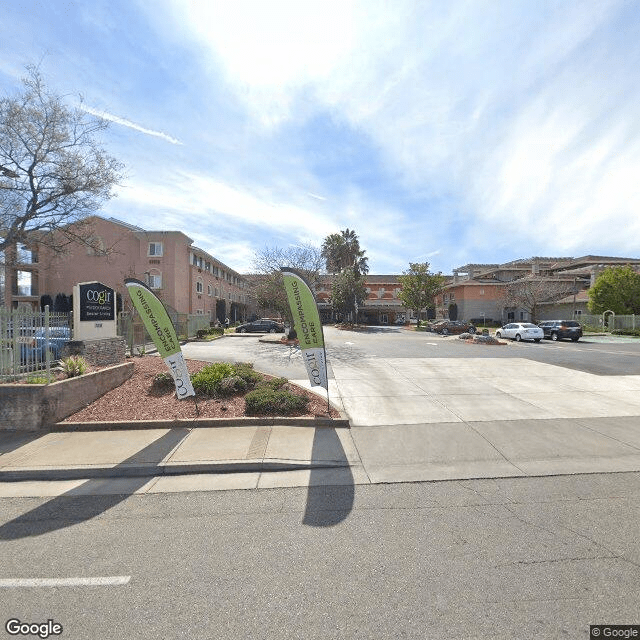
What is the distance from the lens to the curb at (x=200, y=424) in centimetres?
648

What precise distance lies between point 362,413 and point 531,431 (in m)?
3.26

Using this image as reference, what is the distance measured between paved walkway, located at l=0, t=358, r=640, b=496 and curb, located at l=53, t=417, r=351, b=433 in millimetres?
100

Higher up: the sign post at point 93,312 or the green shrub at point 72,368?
the sign post at point 93,312

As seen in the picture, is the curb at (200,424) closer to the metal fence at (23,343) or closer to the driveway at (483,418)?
the driveway at (483,418)

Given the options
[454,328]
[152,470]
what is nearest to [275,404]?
[152,470]

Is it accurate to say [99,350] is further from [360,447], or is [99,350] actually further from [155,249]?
[155,249]

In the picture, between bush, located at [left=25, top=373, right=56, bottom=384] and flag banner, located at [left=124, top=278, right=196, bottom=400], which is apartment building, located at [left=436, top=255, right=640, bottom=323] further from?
bush, located at [left=25, top=373, right=56, bottom=384]

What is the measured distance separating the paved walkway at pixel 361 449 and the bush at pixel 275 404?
427mm

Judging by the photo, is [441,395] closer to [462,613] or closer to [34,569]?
[462,613]

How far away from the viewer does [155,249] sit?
33281 mm

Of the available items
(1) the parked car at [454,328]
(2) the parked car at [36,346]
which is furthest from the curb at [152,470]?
(1) the parked car at [454,328]

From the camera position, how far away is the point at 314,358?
24.2ft

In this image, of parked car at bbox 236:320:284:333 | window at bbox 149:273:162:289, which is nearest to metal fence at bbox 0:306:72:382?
window at bbox 149:273:162:289

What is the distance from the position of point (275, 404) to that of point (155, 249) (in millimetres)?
31588
